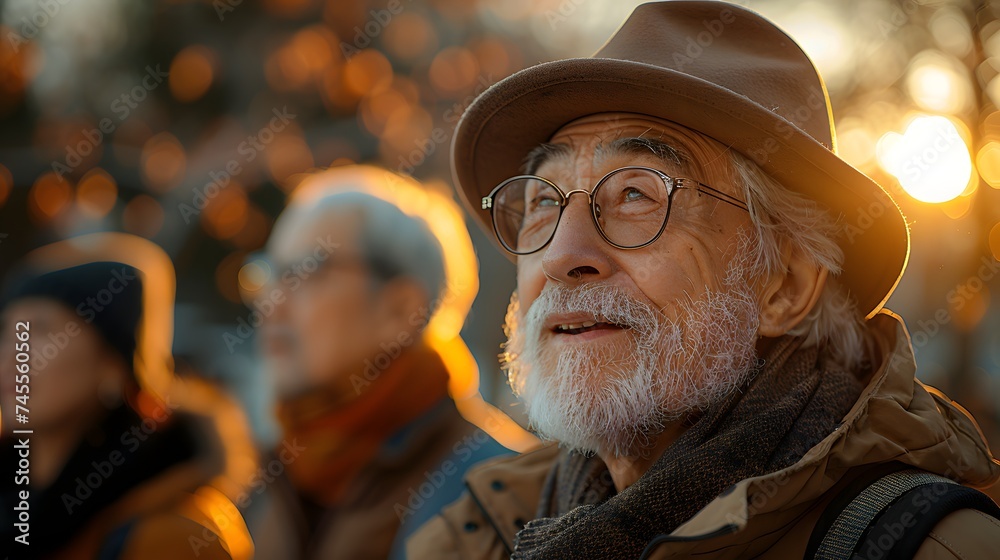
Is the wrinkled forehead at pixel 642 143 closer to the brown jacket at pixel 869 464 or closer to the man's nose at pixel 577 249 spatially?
the man's nose at pixel 577 249

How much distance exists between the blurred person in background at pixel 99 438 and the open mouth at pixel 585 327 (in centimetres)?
164

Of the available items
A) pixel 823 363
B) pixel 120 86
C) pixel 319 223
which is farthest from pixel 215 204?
pixel 823 363

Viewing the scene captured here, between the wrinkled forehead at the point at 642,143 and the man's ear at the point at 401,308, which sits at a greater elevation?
the wrinkled forehead at the point at 642,143

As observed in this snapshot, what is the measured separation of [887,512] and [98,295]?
125 inches

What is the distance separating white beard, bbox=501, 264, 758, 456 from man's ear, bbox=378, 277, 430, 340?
1526 mm

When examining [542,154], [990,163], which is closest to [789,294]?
[542,154]

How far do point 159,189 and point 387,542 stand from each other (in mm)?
7648

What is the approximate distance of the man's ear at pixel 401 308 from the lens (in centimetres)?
366

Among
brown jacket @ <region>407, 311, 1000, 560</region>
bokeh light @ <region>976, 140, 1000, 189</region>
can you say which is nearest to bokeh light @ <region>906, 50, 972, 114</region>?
bokeh light @ <region>976, 140, 1000, 189</region>

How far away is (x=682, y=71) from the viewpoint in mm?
2184

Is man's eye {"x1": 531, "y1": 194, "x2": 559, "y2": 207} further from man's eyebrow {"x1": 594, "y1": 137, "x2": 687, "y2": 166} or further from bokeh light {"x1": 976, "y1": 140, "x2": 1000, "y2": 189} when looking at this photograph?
bokeh light {"x1": 976, "y1": 140, "x2": 1000, "y2": 189}

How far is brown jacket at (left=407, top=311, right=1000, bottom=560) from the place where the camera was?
5.38 feet

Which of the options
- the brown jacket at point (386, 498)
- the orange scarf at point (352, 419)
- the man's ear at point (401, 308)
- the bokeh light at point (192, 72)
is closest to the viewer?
the brown jacket at point (386, 498)

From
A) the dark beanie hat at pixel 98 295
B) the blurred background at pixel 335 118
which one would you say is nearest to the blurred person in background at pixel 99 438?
the dark beanie hat at pixel 98 295
